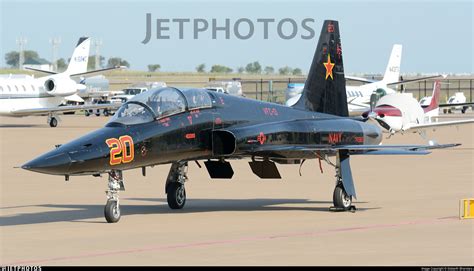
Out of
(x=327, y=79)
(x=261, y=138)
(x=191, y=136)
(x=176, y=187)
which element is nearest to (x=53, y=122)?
(x=327, y=79)

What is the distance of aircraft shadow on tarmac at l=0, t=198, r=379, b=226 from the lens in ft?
60.3

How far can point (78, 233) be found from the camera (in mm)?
16328

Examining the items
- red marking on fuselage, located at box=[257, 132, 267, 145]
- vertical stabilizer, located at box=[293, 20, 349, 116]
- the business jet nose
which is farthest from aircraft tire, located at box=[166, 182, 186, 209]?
the business jet nose

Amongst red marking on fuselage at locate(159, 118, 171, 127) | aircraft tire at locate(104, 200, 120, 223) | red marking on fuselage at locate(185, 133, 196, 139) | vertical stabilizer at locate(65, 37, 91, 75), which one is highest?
vertical stabilizer at locate(65, 37, 91, 75)

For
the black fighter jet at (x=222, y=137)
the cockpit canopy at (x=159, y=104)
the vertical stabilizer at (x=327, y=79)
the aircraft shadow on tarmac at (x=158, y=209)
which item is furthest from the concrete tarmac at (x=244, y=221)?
the vertical stabilizer at (x=327, y=79)

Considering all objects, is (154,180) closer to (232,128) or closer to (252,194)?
(252,194)

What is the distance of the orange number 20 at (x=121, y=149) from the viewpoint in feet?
55.5

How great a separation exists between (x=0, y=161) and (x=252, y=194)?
13546 millimetres

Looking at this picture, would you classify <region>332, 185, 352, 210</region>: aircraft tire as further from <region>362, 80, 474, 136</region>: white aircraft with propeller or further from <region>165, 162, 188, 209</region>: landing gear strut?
<region>362, 80, 474, 136</region>: white aircraft with propeller

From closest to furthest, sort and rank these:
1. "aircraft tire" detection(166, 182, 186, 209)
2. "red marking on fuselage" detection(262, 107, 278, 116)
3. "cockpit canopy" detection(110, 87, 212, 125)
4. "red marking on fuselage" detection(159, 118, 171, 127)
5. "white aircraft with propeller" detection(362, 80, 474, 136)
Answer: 1. "cockpit canopy" detection(110, 87, 212, 125)
2. "red marking on fuselage" detection(159, 118, 171, 127)
3. "aircraft tire" detection(166, 182, 186, 209)
4. "red marking on fuselage" detection(262, 107, 278, 116)
5. "white aircraft with propeller" detection(362, 80, 474, 136)

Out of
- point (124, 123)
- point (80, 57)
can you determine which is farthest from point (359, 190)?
point (80, 57)

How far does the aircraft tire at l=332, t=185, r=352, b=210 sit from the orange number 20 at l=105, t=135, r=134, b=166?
4.13 m

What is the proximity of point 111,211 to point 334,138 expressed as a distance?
520 centimetres

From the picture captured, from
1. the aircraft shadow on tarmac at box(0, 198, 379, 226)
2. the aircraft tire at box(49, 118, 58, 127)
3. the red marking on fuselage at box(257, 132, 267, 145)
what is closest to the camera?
the aircraft shadow on tarmac at box(0, 198, 379, 226)
